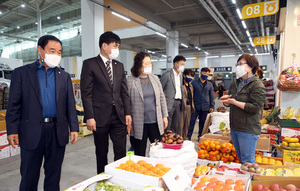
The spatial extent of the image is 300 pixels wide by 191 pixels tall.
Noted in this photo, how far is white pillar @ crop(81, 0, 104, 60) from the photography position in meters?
7.06

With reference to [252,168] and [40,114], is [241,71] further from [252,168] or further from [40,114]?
[40,114]

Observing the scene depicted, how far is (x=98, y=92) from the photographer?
6.94ft

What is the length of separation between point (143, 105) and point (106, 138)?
0.59m

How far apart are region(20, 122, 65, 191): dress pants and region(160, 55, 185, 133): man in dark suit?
6.42ft

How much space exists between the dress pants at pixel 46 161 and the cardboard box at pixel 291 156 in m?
2.96

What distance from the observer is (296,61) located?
3.92 metres

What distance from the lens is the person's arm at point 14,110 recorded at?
1702mm

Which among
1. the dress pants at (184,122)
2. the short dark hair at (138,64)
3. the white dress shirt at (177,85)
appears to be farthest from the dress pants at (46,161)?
the dress pants at (184,122)

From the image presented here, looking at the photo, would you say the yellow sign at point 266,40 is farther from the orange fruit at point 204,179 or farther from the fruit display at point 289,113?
the orange fruit at point 204,179

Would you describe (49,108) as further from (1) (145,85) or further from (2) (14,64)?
(2) (14,64)

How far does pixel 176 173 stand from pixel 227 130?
10.5 ft

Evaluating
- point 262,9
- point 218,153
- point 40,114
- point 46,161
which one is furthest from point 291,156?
point 262,9

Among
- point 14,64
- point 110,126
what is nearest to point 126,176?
point 110,126

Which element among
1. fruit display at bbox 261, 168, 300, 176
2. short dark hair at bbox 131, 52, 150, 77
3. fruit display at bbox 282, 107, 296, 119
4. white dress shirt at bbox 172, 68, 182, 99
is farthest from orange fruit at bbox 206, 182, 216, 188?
fruit display at bbox 282, 107, 296, 119
